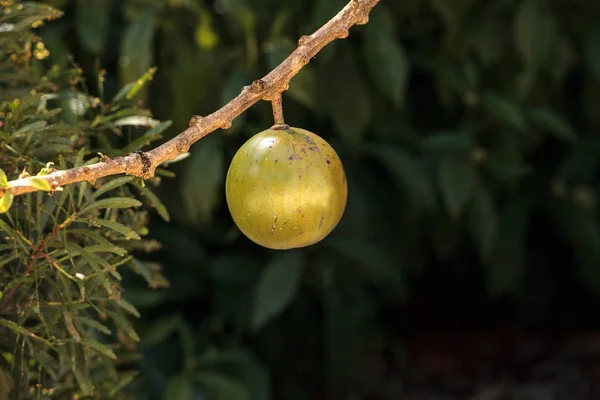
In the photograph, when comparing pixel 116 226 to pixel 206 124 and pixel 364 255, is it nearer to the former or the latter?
pixel 206 124

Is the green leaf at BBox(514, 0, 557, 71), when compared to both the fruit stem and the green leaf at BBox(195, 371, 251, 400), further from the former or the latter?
the fruit stem

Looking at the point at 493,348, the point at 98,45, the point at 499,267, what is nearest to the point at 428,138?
the point at 499,267

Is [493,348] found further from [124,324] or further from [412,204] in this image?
[124,324]

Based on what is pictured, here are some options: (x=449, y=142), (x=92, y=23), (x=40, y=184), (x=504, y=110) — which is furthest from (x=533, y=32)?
(x=40, y=184)

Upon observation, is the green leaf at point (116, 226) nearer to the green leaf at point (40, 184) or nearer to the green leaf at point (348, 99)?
the green leaf at point (40, 184)

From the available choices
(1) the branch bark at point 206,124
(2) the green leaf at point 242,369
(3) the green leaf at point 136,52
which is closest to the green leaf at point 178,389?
(2) the green leaf at point 242,369

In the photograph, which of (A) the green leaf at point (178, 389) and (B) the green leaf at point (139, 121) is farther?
(A) the green leaf at point (178, 389)

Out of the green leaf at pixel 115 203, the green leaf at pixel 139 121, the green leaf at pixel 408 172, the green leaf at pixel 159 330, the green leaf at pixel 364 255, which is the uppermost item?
the green leaf at pixel 408 172

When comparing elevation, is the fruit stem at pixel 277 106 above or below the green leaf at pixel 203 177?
below
